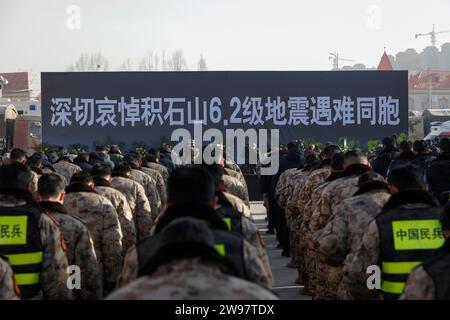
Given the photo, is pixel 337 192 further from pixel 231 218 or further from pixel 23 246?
pixel 23 246

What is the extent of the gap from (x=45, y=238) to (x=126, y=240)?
2.62 meters

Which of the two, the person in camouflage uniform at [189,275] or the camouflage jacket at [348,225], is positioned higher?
the person in camouflage uniform at [189,275]

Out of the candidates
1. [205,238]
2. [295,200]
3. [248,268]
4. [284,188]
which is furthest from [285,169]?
[205,238]

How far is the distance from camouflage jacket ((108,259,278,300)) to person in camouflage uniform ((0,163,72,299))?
7.70 feet

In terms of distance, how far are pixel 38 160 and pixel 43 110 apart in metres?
15.5

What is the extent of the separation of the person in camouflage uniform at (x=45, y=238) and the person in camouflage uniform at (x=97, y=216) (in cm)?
154

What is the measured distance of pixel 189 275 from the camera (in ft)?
7.75

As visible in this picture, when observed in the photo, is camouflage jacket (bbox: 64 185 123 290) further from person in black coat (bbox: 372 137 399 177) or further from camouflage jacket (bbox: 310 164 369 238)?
person in black coat (bbox: 372 137 399 177)

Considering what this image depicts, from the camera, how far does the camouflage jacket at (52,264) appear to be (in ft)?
15.4

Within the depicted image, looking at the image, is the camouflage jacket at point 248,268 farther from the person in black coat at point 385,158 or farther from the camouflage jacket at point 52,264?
the person in black coat at point 385,158

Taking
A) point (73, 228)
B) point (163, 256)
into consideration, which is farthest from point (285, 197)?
point (163, 256)

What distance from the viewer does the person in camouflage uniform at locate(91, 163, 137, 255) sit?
23.0 ft

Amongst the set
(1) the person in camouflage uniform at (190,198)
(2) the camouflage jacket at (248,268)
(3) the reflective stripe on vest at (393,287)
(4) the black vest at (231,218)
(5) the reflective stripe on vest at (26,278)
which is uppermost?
(1) the person in camouflage uniform at (190,198)

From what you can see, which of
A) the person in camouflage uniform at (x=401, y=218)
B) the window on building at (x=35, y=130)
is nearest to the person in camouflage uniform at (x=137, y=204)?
the person in camouflage uniform at (x=401, y=218)
